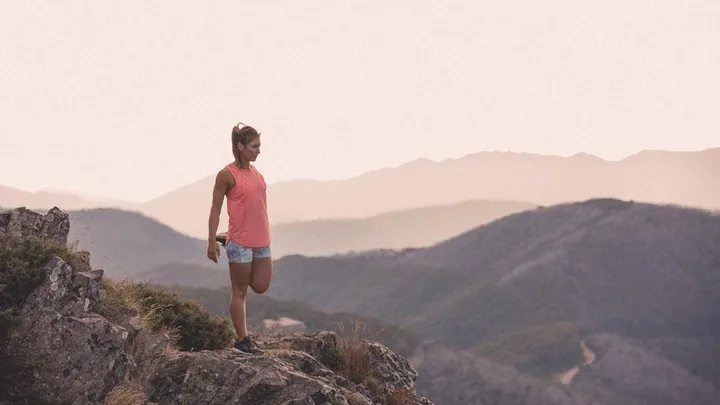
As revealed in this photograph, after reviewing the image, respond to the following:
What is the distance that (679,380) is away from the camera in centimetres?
17338

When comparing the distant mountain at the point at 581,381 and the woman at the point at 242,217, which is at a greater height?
the woman at the point at 242,217

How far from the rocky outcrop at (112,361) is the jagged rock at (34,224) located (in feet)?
0.04

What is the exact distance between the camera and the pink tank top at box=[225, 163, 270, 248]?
10102 mm

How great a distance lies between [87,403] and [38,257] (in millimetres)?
1922

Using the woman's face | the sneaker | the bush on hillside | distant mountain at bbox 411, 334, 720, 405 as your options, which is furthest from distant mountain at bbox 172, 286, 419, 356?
the woman's face

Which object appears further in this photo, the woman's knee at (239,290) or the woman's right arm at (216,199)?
the woman's knee at (239,290)

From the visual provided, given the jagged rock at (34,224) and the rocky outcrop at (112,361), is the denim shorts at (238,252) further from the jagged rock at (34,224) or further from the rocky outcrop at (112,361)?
Answer: the jagged rock at (34,224)

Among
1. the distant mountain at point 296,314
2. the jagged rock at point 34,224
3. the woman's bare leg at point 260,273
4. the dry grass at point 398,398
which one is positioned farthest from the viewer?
the distant mountain at point 296,314

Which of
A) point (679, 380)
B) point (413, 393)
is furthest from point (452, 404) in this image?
point (413, 393)

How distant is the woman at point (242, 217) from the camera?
398 inches

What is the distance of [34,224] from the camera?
10070 mm

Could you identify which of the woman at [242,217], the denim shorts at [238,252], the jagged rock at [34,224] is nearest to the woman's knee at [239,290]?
the woman at [242,217]

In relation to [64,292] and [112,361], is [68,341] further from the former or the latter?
[64,292]

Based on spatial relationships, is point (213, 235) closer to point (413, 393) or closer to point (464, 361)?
point (413, 393)
